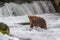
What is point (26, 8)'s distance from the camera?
51.6ft

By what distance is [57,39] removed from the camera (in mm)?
6656

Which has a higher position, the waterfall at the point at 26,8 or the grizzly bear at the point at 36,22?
the grizzly bear at the point at 36,22

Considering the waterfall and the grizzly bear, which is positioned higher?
the grizzly bear

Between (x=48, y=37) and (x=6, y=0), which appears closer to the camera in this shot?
(x=48, y=37)

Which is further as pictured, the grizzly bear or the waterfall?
the waterfall

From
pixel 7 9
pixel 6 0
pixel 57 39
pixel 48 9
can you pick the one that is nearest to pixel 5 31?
pixel 57 39

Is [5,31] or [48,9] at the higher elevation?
[5,31]

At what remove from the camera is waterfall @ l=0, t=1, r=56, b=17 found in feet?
48.6

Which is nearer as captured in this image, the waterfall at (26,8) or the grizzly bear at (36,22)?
the grizzly bear at (36,22)

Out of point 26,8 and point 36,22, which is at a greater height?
point 36,22

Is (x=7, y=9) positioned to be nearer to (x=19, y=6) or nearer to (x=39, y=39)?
(x=19, y=6)

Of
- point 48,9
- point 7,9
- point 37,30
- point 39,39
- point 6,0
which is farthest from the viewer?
point 48,9

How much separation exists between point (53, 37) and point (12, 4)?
28.9 ft

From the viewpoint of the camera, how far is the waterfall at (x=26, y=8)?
48.6ft
